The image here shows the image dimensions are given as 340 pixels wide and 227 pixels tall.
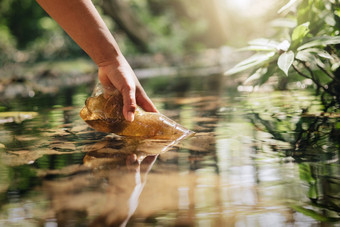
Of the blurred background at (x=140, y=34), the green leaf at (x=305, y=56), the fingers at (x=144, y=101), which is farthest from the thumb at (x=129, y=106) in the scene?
the blurred background at (x=140, y=34)

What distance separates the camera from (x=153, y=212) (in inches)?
39.2

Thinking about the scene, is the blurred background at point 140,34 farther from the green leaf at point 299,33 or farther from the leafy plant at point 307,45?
the green leaf at point 299,33

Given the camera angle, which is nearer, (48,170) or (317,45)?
(48,170)

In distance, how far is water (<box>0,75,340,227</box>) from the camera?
98cm

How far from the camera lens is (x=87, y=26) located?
190 centimetres

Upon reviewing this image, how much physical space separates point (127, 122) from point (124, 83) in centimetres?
20

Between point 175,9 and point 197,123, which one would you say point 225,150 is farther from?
point 175,9

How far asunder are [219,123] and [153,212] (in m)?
1.20

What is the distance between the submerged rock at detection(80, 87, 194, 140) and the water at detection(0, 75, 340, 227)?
0.25 feet

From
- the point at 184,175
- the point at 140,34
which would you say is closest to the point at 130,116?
the point at 184,175

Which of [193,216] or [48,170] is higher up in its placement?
[48,170]

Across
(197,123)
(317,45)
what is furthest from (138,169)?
(317,45)

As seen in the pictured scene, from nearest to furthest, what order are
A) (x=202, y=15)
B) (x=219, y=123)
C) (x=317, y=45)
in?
(x=317, y=45) → (x=219, y=123) → (x=202, y=15)

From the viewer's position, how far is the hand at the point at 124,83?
179 cm
